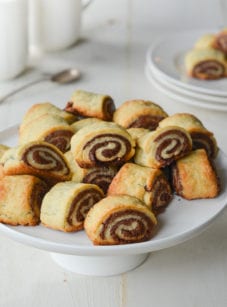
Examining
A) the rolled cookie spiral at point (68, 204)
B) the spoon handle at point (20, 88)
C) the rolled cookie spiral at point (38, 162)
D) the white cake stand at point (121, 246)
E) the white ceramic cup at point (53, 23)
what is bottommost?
the spoon handle at point (20, 88)

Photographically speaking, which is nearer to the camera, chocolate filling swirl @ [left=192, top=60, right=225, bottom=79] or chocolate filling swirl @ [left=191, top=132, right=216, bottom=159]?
chocolate filling swirl @ [left=191, top=132, right=216, bottom=159]

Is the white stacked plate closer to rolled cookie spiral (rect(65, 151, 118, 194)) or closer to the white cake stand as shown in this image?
the white cake stand

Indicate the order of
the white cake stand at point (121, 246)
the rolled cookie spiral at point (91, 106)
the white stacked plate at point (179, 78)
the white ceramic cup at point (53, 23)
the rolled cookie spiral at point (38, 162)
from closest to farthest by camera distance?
the white cake stand at point (121, 246)
the rolled cookie spiral at point (38, 162)
the rolled cookie spiral at point (91, 106)
the white stacked plate at point (179, 78)
the white ceramic cup at point (53, 23)

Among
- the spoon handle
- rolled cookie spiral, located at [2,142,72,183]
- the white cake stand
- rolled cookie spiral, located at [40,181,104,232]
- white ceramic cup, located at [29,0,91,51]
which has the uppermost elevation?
rolled cookie spiral, located at [2,142,72,183]

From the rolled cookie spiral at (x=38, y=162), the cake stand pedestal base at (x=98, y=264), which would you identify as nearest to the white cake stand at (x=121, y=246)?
the cake stand pedestal base at (x=98, y=264)

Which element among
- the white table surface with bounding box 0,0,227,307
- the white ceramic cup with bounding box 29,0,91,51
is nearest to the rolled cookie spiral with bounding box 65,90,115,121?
the white table surface with bounding box 0,0,227,307

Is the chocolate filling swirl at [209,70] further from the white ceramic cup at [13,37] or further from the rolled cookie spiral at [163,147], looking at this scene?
the rolled cookie spiral at [163,147]

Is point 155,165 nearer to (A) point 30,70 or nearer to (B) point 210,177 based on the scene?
(B) point 210,177
